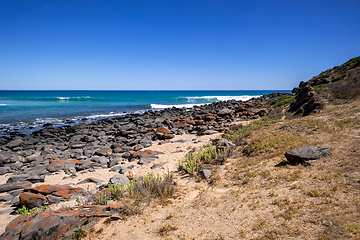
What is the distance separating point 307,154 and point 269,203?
8.27 ft

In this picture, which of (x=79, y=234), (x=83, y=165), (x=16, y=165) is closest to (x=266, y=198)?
(x=79, y=234)

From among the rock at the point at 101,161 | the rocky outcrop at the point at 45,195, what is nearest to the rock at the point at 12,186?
the rocky outcrop at the point at 45,195

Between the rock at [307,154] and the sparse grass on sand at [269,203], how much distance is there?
187mm

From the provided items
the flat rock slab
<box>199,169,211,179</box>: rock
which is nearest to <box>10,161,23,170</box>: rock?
the flat rock slab

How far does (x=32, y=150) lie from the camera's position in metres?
13.5

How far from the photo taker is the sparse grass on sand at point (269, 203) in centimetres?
351

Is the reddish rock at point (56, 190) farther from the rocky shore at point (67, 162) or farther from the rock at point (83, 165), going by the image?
the rock at point (83, 165)

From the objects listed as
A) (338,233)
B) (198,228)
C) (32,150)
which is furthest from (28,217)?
(32,150)

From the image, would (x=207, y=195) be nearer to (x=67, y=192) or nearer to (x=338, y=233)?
(x=338, y=233)

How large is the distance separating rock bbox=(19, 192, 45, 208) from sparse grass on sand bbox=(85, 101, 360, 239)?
2.65 m

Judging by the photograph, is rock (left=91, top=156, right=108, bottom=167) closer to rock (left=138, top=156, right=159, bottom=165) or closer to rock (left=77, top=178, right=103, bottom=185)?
rock (left=138, top=156, right=159, bottom=165)

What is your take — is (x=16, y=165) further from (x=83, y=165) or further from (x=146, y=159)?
(x=146, y=159)

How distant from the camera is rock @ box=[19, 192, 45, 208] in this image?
5715 mm

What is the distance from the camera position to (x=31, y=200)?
573cm
